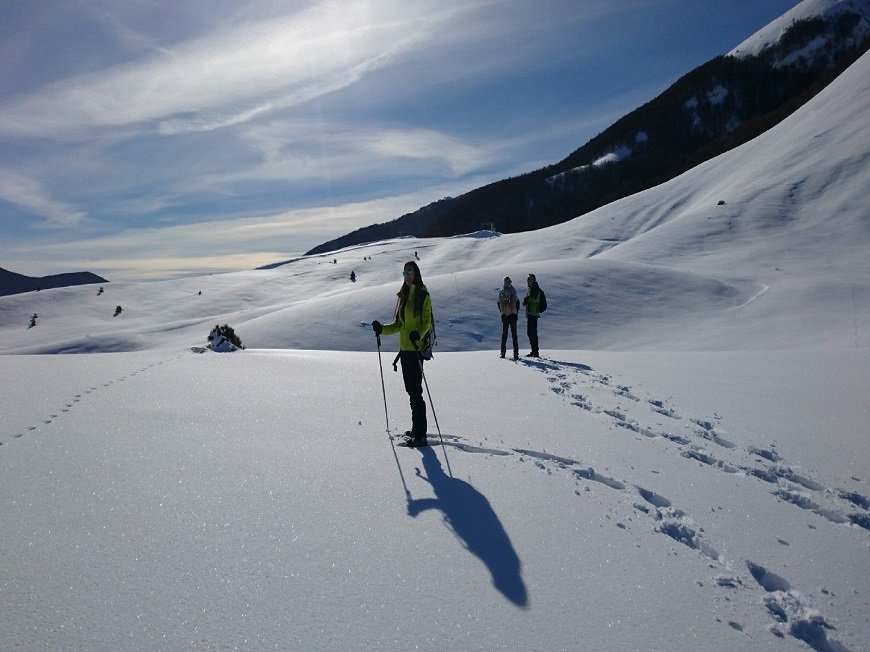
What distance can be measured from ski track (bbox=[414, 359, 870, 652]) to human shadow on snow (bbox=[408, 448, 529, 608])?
805mm

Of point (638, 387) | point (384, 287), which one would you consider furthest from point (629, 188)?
point (638, 387)

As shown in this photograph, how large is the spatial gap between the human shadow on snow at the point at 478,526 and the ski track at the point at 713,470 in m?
0.80

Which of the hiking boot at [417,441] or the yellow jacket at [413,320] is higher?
the yellow jacket at [413,320]

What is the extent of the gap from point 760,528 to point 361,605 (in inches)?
111

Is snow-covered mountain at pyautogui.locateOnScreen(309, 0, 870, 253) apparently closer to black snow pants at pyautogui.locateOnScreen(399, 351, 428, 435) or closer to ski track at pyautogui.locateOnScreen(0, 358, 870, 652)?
ski track at pyautogui.locateOnScreen(0, 358, 870, 652)

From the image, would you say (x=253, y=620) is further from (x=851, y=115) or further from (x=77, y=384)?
(x=851, y=115)

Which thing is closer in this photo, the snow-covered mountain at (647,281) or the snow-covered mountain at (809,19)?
the snow-covered mountain at (647,281)

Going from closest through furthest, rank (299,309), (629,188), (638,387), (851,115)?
1. (638,387)
2. (299,309)
3. (851,115)
4. (629,188)

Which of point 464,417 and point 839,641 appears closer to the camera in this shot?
point 839,641

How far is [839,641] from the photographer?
2.58 meters

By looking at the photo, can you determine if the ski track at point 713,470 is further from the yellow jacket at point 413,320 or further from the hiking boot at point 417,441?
the yellow jacket at point 413,320

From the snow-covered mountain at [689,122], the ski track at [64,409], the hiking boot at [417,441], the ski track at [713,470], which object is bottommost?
the ski track at [713,470]

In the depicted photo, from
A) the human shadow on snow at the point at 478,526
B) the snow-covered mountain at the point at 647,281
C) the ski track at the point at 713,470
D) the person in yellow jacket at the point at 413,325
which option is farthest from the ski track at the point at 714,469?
the snow-covered mountain at the point at 647,281

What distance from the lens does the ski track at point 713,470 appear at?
279cm
